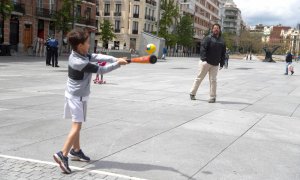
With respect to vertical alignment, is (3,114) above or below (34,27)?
below

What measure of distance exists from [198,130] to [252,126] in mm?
1226

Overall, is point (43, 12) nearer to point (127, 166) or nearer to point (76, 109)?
point (76, 109)

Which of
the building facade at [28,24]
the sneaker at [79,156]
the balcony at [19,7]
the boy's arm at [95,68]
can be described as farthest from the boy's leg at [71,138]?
the balcony at [19,7]

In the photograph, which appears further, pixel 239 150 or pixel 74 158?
pixel 239 150

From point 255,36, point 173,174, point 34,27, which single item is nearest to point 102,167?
point 173,174

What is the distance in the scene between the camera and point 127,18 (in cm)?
7338

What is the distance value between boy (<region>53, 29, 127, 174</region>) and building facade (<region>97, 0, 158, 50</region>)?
225 ft

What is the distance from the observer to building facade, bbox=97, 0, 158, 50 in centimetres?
7312

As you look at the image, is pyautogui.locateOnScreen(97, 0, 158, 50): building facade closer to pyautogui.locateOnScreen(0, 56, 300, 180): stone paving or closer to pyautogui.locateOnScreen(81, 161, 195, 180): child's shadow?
pyautogui.locateOnScreen(0, 56, 300, 180): stone paving

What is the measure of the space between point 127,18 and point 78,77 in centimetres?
7026

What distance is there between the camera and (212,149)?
5520mm

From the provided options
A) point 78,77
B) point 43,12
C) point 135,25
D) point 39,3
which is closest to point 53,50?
point 78,77

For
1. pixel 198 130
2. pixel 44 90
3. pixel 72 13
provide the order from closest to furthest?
1. pixel 198 130
2. pixel 44 90
3. pixel 72 13

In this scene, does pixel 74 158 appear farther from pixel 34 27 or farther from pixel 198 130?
pixel 34 27
